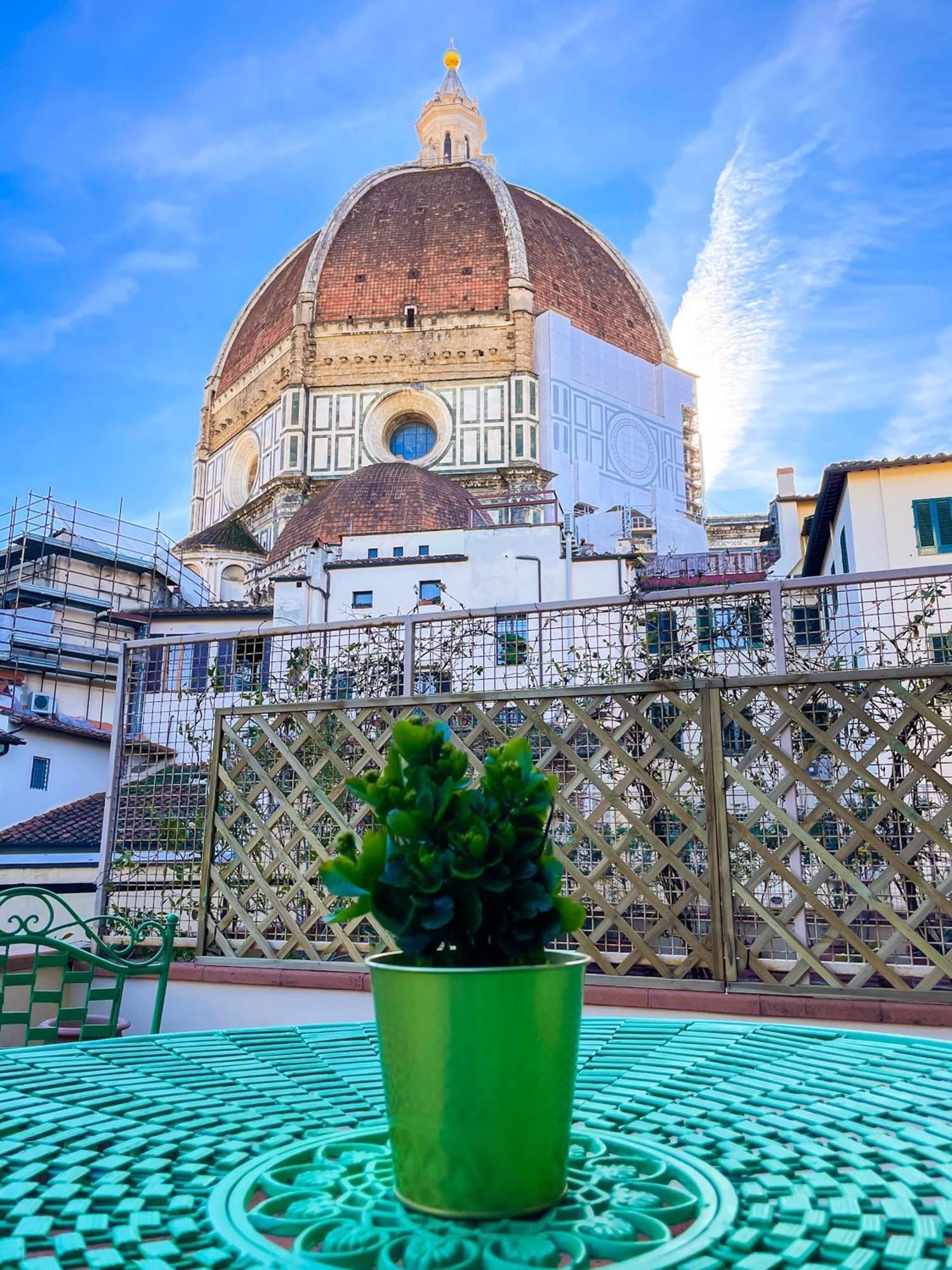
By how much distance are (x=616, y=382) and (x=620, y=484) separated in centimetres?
431

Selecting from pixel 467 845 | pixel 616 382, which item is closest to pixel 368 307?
pixel 616 382

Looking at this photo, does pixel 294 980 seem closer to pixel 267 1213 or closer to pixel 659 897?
pixel 659 897

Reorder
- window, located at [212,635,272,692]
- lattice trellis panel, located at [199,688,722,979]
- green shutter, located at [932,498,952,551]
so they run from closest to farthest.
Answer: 1. lattice trellis panel, located at [199,688,722,979]
2. window, located at [212,635,272,692]
3. green shutter, located at [932,498,952,551]

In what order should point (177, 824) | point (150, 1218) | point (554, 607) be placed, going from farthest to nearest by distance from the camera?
1. point (177, 824)
2. point (554, 607)
3. point (150, 1218)

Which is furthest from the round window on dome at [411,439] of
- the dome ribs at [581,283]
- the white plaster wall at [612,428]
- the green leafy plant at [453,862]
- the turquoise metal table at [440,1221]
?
the green leafy plant at [453,862]

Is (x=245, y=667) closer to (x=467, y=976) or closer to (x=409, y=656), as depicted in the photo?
(x=409, y=656)

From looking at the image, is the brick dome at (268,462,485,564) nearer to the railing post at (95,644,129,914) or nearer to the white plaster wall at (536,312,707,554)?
the white plaster wall at (536,312,707,554)

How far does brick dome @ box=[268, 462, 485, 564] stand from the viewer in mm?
24859

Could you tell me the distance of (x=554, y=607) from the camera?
5133mm

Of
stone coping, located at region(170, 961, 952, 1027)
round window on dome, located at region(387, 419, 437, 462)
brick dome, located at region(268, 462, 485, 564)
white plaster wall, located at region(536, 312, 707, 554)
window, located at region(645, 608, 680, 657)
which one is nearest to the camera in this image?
stone coping, located at region(170, 961, 952, 1027)

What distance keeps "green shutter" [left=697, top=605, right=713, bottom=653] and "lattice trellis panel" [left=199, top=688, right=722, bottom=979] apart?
Answer: 43 centimetres

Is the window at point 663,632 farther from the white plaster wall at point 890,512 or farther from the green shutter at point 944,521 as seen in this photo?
the green shutter at point 944,521

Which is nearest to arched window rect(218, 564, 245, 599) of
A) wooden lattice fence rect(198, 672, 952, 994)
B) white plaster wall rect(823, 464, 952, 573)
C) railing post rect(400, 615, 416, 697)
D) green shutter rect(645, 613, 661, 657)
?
white plaster wall rect(823, 464, 952, 573)

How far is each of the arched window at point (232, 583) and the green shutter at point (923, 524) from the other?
22.5 m
